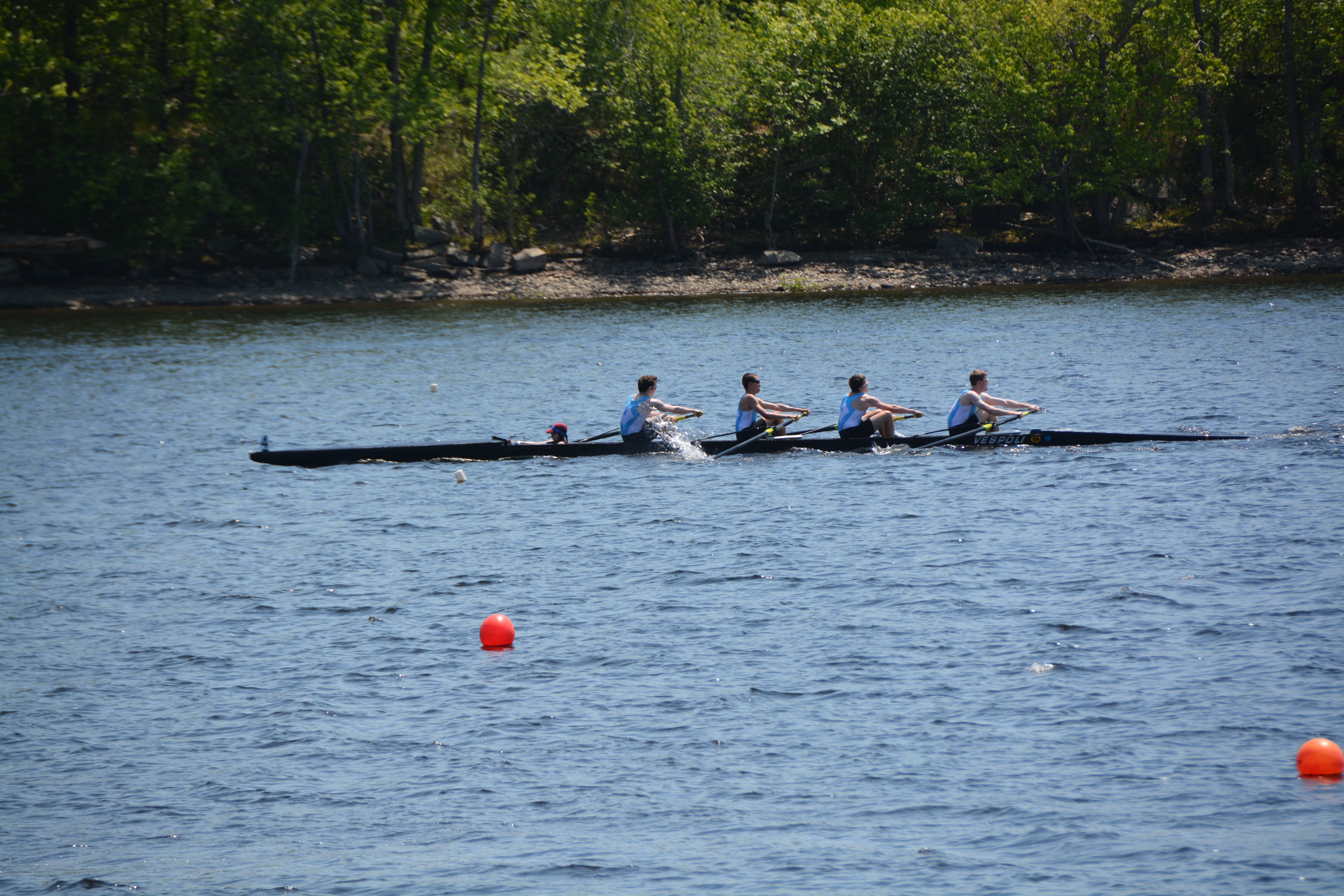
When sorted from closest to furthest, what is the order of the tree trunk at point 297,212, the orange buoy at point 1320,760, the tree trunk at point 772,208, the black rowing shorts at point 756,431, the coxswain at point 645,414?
1. the orange buoy at point 1320,760
2. the coxswain at point 645,414
3. the black rowing shorts at point 756,431
4. the tree trunk at point 297,212
5. the tree trunk at point 772,208

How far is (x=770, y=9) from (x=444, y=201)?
60.1 ft

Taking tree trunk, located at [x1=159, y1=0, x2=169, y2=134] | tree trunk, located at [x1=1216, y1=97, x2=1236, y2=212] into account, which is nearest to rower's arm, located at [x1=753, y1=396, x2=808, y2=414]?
tree trunk, located at [x1=1216, y1=97, x2=1236, y2=212]

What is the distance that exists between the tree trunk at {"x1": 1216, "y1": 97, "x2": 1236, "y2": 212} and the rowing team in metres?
39.7

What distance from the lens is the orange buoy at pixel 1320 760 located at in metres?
8.49

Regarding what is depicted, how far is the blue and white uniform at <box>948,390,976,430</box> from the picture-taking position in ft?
67.6

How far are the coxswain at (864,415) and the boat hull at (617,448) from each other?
0.16m

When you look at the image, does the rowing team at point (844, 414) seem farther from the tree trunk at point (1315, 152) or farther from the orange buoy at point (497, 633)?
the tree trunk at point (1315, 152)

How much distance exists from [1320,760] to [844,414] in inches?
495

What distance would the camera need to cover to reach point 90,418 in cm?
2709

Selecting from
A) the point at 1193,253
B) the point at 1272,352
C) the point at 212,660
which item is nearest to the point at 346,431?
the point at 212,660

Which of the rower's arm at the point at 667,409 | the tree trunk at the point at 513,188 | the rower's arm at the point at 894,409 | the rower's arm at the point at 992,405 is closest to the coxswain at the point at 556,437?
the rower's arm at the point at 667,409

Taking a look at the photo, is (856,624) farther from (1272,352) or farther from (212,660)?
(1272,352)

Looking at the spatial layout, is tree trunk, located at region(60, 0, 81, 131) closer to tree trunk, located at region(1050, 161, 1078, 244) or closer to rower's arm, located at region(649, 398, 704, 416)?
rower's arm, located at region(649, 398, 704, 416)

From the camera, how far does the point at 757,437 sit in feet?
69.6
